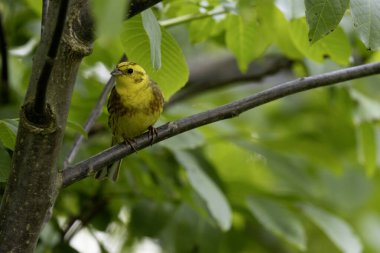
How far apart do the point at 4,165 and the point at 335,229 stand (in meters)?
1.85

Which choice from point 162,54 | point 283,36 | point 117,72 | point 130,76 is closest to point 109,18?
point 162,54

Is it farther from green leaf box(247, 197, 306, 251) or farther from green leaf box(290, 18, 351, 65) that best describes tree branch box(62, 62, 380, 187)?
green leaf box(247, 197, 306, 251)

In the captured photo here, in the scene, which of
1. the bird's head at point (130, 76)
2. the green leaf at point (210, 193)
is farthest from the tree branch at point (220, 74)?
the green leaf at point (210, 193)

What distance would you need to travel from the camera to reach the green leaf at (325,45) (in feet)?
8.30

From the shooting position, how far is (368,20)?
1923mm

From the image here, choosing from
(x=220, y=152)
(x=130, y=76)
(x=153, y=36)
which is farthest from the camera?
(x=220, y=152)

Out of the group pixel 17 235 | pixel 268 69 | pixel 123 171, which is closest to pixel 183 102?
pixel 268 69

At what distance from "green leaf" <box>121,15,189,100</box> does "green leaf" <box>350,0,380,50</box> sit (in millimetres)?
618

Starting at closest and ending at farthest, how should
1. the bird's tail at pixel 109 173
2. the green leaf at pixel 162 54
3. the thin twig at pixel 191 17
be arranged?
the green leaf at pixel 162 54 < the thin twig at pixel 191 17 < the bird's tail at pixel 109 173

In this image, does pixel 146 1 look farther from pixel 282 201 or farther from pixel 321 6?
pixel 282 201

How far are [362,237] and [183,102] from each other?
171 centimetres

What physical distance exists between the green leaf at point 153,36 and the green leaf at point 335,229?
1.74m

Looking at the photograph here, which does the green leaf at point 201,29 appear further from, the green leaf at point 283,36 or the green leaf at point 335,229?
the green leaf at point 335,229

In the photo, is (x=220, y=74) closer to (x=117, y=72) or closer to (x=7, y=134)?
(x=117, y=72)
